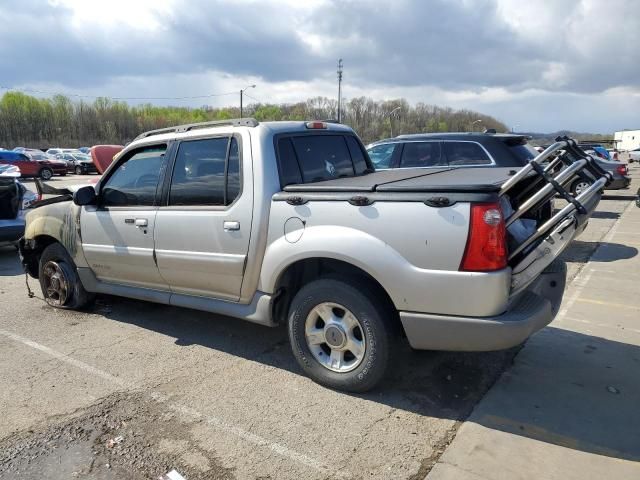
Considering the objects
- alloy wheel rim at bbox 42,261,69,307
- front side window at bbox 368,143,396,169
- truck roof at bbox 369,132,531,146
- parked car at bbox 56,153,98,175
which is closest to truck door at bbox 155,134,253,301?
alloy wheel rim at bbox 42,261,69,307

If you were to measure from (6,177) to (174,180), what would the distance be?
5.75 m

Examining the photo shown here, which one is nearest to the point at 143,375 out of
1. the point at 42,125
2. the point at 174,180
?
the point at 174,180

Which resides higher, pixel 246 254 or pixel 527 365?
pixel 246 254

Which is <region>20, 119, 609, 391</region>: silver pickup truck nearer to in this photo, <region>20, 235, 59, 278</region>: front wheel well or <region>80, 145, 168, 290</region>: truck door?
<region>80, 145, 168, 290</region>: truck door

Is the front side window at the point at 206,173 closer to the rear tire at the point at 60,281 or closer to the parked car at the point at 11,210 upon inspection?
the rear tire at the point at 60,281

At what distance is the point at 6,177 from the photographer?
327 inches

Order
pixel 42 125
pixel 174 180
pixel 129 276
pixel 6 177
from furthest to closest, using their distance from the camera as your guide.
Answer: pixel 42 125, pixel 6 177, pixel 129 276, pixel 174 180

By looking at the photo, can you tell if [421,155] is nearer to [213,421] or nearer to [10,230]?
[213,421]

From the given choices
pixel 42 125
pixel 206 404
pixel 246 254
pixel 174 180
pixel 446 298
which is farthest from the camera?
pixel 42 125

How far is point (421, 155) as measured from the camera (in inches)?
324

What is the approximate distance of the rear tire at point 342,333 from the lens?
10.7 ft

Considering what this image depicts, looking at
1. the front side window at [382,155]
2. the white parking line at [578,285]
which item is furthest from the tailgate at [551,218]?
the front side window at [382,155]

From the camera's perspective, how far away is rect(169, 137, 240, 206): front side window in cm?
387

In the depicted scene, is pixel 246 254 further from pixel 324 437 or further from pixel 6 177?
pixel 6 177
